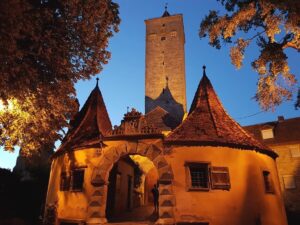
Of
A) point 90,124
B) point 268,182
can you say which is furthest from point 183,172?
point 90,124

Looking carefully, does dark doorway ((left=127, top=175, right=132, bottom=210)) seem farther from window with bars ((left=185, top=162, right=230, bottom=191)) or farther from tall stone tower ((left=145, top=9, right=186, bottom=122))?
tall stone tower ((left=145, top=9, right=186, bottom=122))

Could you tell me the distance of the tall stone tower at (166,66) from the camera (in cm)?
3216

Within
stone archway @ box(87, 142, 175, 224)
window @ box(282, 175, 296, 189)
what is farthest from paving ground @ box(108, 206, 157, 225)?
window @ box(282, 175, 296, 189)

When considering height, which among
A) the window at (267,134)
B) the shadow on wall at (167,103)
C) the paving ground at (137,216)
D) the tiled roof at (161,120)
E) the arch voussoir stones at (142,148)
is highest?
the shadow on wall at (167,103)

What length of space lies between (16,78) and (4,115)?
2194mm

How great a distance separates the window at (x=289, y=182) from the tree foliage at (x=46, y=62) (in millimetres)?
22406

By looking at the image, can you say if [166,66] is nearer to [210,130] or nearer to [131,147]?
[210,130]

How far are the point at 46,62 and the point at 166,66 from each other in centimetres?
2504

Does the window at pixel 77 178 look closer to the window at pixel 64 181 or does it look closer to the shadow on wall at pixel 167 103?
the window at pixel 64 181

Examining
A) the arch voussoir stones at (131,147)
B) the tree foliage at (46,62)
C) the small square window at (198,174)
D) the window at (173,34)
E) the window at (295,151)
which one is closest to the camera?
the tree foliage at (46,62)

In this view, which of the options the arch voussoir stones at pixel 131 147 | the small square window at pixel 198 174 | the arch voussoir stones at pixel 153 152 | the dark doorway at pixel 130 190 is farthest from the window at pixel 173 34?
the small square window at pixel 198 174

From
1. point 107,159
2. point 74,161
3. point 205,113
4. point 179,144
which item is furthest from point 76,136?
point 205,113

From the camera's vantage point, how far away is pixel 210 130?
13.0m

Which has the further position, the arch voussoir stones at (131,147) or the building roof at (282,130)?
the building roof at (282,130)
